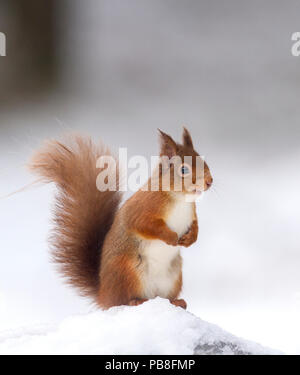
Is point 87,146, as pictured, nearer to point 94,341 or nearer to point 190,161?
point 190,161

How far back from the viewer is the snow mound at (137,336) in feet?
2.77

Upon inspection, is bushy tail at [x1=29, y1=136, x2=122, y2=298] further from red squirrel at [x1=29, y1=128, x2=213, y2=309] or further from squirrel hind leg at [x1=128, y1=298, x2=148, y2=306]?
squirrel hind leg at [x1=128, y1=298, x2=148, y2=306]

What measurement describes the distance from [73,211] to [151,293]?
23 centimetres

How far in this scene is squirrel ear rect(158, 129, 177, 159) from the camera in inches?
38.1

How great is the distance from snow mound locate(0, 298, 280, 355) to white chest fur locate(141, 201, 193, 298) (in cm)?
4

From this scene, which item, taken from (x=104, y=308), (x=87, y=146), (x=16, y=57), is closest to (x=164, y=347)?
(x=104, y=308)
